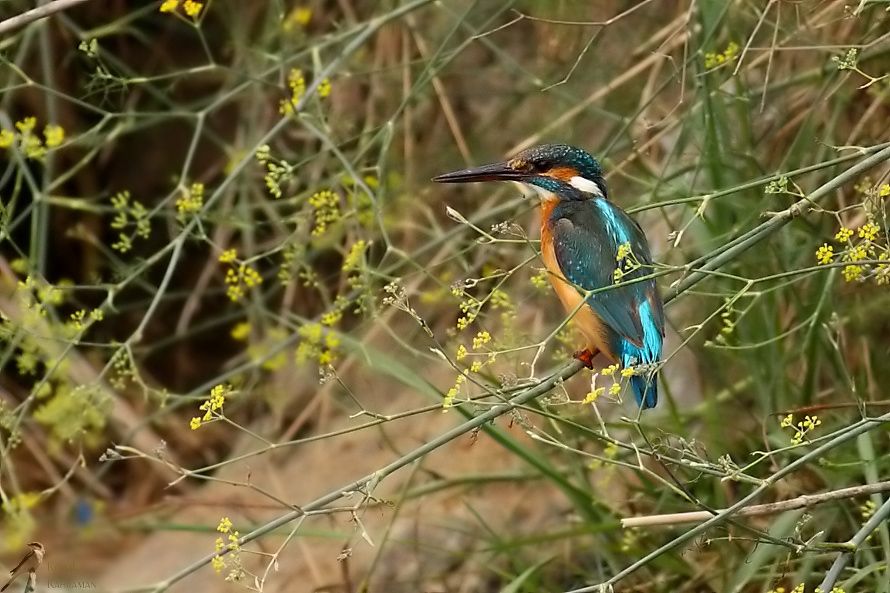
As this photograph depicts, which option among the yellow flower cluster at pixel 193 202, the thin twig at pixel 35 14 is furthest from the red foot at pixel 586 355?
the thin twig at pixel 35 14

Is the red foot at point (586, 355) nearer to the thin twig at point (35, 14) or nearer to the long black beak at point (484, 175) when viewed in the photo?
the long black beak at point (484, 175)

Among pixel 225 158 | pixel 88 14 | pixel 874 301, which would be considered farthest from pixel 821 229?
pixel 88 14

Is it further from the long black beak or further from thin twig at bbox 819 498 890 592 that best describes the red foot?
thin twig at bbox 819 498 890 592

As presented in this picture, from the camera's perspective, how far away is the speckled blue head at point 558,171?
2180 millimetres

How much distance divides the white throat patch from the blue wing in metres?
0.08

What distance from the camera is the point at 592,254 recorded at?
1950 millimetres

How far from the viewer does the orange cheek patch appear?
220 centimetres

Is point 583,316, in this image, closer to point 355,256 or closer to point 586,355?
point 586,355

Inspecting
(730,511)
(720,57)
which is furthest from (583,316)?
(730,511)

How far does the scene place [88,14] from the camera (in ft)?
12.4

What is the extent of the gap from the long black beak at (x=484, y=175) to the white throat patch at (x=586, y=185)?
10 centimetres

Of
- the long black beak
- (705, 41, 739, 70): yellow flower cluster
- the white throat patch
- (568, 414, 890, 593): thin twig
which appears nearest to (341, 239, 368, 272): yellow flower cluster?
the long black beak

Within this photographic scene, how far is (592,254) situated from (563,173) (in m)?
0.30

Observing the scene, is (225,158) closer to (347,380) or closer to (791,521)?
(347,380)
